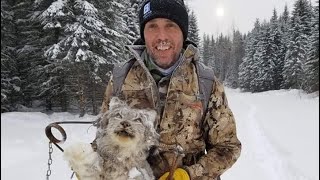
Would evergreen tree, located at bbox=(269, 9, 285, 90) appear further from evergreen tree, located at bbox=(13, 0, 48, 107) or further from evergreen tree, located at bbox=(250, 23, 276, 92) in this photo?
evergreen tree, located at bbox=(13, 0, 48, 107)

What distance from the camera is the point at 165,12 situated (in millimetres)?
2957

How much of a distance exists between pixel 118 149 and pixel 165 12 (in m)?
1.10

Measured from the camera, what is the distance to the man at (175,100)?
2.83 metres

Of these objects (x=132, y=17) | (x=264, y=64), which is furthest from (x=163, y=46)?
(x=264, y=64)

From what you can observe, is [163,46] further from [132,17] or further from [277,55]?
[277,55]

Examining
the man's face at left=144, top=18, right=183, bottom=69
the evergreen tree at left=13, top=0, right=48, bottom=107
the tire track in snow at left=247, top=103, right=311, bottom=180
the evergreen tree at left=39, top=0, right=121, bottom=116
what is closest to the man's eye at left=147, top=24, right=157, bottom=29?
the man's face at left=144, top=18, right=183, bottom=69

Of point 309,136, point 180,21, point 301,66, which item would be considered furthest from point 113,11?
point 301,66

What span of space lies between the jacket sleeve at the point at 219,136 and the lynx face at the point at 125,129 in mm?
516

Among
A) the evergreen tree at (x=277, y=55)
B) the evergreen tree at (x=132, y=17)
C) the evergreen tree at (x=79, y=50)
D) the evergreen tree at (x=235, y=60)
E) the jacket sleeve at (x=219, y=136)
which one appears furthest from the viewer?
the evergreen tree at (x=235, y=60)

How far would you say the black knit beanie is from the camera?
2.96 m

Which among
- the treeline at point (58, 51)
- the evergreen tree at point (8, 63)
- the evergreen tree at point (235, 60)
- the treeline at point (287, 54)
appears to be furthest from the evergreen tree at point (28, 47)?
the evergreen tree at point (235, 60)

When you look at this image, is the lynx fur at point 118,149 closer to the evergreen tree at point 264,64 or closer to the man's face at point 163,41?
the man's face at point 163,41

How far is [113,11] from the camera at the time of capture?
1869 cm

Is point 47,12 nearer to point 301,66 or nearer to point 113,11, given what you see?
point 113,11
